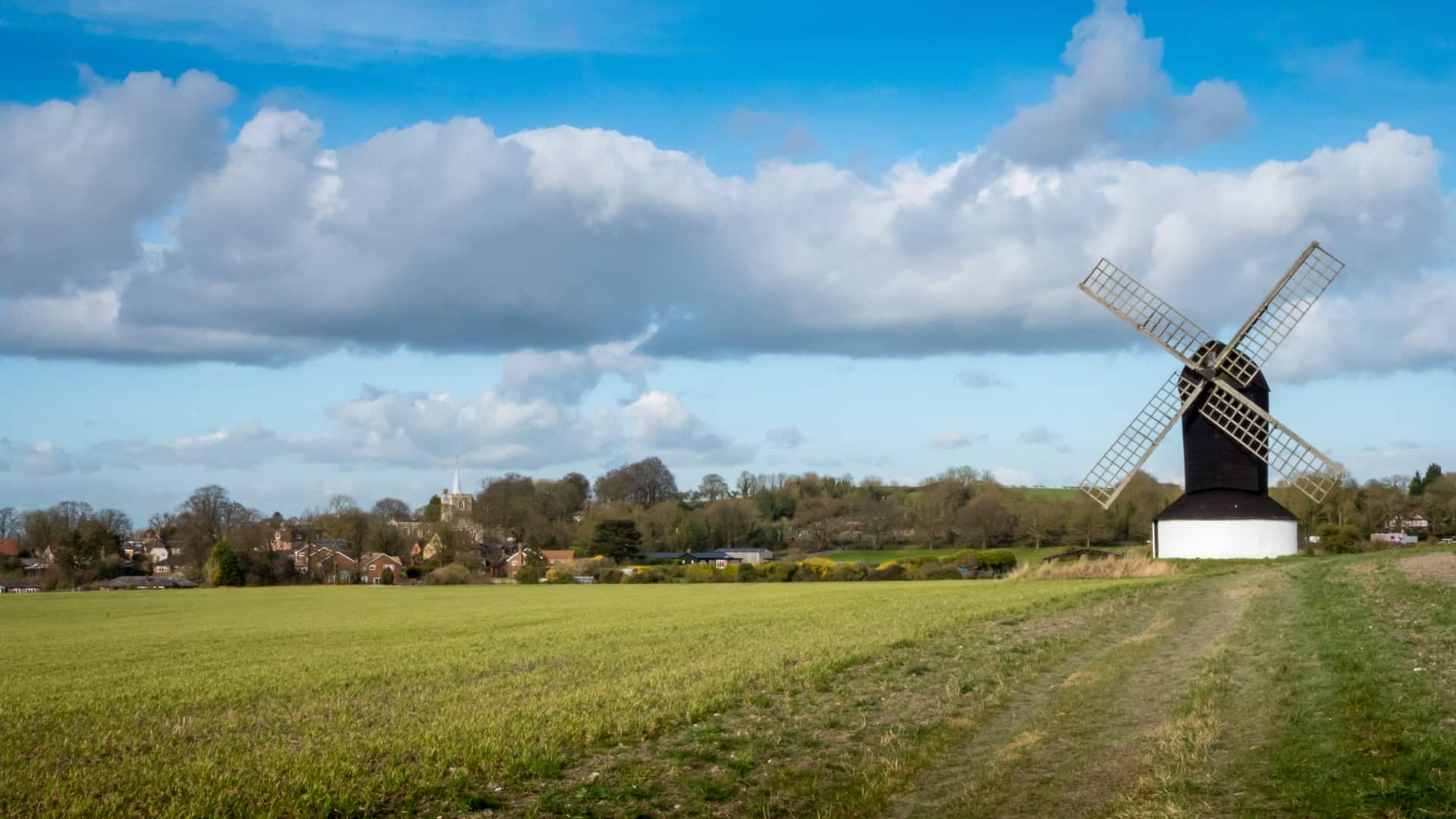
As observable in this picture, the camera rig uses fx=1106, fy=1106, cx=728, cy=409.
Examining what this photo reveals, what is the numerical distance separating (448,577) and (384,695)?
81.7m

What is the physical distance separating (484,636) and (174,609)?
1332 inches

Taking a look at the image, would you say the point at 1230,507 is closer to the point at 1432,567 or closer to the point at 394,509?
the point at 1432,567

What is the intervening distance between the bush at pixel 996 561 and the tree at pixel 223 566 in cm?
6390

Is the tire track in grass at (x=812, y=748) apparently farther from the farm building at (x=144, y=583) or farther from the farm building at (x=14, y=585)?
the farm building at (x=14, y=585)

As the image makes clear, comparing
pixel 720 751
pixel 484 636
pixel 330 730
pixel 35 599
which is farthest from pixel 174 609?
pixel 720 751

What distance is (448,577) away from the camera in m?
94.9

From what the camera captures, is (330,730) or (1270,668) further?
(1270,668)

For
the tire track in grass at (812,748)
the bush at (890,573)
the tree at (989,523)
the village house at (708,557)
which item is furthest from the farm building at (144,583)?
the tire track in grass at (812,748)

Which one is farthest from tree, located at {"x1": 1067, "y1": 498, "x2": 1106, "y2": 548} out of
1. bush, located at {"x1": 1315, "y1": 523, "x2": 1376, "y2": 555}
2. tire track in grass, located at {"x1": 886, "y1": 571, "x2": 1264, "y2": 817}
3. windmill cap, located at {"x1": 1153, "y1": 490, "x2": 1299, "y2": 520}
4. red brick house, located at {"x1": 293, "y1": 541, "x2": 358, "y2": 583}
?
tire track in grass, located at {"x1": 886, "y1": 571, "x2": 1264, "y2": 817}

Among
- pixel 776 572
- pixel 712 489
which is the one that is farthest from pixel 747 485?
pixel 776 572

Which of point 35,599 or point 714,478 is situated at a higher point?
point 714,478

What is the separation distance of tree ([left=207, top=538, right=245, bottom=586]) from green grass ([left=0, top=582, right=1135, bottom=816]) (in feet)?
204

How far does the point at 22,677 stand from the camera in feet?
69.7

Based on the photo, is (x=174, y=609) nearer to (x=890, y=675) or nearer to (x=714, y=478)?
(x=890, y=675)
